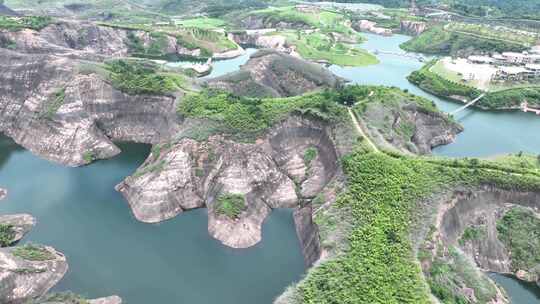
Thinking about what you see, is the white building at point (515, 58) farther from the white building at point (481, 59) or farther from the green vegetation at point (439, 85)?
the green vegetation at point (439, 85)

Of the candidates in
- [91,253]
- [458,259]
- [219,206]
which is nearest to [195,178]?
[219,206]

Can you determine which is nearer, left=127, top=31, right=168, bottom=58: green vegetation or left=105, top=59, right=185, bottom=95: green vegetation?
left=105, top=59, right=185, bottom=95: green vegetation

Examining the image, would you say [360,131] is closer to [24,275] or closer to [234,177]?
[234,177]

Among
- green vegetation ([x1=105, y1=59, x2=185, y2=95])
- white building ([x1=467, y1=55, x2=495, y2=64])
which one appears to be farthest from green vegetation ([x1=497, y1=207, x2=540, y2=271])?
white building ([x1=467, y1=55, x2=495, y2=64])

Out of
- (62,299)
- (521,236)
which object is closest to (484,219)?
(521,236)

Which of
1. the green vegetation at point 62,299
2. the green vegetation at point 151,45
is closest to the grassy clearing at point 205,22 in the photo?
the green vegetation at point 151,45

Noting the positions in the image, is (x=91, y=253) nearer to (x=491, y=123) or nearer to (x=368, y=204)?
(x=368, y=204)

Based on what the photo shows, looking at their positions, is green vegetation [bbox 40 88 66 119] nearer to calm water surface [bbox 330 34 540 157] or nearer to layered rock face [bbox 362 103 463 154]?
layered rock face [bbox 362 103 463 154]
